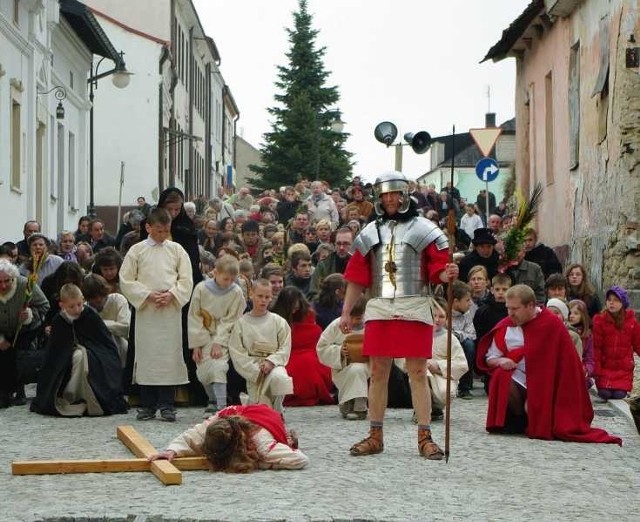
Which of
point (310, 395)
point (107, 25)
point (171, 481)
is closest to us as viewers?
point (171, 481)

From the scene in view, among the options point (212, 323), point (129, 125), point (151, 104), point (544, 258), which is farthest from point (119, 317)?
point (151, 104)

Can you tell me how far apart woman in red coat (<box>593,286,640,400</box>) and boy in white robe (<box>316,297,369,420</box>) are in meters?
2.45

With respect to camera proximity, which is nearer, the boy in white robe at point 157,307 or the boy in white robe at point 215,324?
the boy in white robe at point 157,307

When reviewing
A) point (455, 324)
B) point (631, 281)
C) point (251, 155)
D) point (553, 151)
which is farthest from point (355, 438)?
point (251, 155)

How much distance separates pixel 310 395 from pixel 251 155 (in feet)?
331

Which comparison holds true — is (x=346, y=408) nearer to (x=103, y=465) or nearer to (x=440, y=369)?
(x=440, y=369)

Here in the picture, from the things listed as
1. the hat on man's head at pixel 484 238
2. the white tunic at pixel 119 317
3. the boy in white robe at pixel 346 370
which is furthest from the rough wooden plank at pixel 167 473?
the hat on man's head at pixel 484 238

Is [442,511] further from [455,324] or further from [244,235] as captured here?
[244,235]

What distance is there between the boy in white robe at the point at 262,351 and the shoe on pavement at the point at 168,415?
2.22ft

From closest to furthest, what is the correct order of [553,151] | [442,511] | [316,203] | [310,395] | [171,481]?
[442,511] → [171,481] → [310,395] → [316,203] → [553,151]

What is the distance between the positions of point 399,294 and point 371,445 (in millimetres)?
1098

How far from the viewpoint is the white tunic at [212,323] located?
44.7ft

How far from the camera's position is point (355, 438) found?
1203cm

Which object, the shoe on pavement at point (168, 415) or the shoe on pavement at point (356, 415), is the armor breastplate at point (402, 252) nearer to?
the shoe on pavement at point (356, 415)
